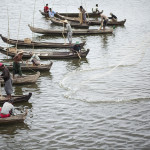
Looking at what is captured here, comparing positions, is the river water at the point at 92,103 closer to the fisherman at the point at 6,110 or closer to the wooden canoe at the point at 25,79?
the wooden canoe at the point at 25,79

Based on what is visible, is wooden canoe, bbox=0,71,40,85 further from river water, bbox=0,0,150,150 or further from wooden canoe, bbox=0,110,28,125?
wooden canoe, bbox=0,110,28,125

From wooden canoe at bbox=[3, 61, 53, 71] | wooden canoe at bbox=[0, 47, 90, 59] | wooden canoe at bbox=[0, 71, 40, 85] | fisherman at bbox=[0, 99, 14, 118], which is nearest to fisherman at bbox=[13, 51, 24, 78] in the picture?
wooden canoe at bbox=[0, 71, 40, 85]

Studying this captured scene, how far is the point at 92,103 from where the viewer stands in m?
12.7

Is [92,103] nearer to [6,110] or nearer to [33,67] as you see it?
[6,110]

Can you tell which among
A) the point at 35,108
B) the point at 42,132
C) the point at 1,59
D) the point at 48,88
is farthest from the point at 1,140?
the point at 1,59

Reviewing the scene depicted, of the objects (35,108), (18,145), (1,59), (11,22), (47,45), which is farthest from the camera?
(11,22)

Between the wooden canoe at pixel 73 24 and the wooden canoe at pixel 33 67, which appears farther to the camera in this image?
the wooden canoe at pixel 73 24

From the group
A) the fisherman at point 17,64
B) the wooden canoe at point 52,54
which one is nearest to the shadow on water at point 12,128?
the fisherman at point 17,64

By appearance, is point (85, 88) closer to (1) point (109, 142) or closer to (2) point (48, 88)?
(2) point (48, 88)

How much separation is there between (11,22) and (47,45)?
927 centimetres

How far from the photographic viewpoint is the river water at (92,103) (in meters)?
10.2

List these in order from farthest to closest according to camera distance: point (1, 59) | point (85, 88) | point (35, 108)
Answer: point (1, 59)
point (85, 88)
point (35, 108)

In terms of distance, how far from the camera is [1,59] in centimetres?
1798

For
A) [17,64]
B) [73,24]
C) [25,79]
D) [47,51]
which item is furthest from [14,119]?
[73,24]
